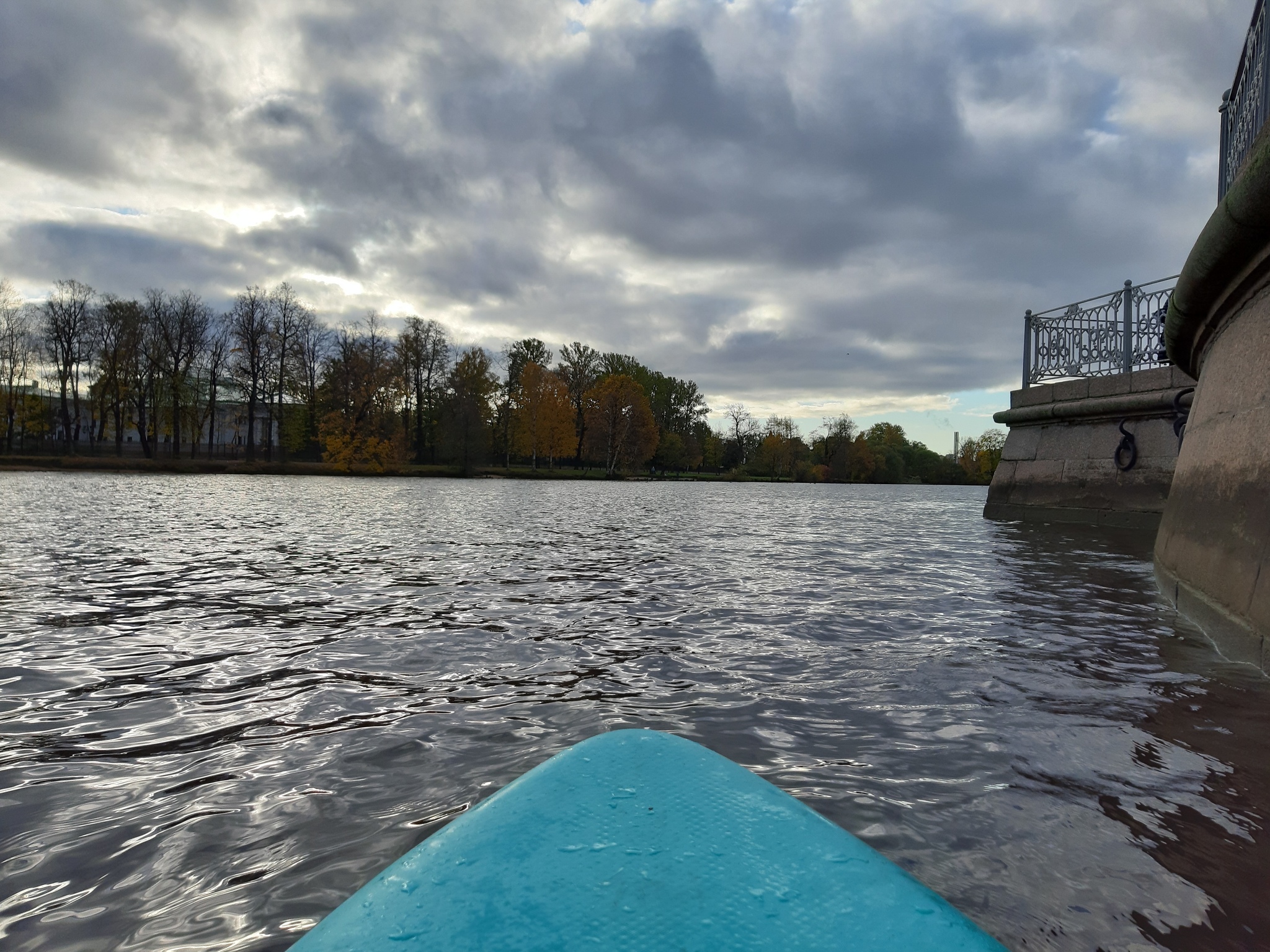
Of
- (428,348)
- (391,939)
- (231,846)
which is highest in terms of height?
(428,348)

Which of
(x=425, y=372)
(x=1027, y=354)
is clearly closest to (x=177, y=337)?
(x=425, y=372)

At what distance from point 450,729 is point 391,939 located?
6.13 ft

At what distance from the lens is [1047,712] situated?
312 centimetres

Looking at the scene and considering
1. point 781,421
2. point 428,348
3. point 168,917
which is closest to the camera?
point 168,917

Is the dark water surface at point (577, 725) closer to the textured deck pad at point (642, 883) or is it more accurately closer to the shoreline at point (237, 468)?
the textured deck pad at point (642, 883)

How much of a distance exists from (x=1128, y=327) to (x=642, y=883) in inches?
506

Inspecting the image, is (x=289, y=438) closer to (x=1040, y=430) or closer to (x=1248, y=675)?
(x=1040, y=430)

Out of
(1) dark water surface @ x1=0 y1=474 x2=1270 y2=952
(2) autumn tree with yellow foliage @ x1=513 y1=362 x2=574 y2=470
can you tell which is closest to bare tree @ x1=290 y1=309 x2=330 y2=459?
(2) autumn tree with yellow foliage @ x1=513 y1=362 x2=574 y2=470

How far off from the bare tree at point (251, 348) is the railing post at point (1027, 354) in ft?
140

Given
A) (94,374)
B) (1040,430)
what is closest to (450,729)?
(1040,430)

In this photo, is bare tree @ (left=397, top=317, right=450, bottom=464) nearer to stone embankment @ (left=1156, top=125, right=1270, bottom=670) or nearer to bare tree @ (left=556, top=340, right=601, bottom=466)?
bare tree @ (left=556, top=340, right=601, bottom=466)

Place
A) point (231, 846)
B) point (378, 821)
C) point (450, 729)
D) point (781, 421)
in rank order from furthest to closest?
point (781, 421) → point (450, 729) → point (378, 821) → point (231, 846)

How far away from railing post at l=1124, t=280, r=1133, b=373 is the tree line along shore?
1613 inches

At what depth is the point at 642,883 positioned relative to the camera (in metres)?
Answer: 1.27
